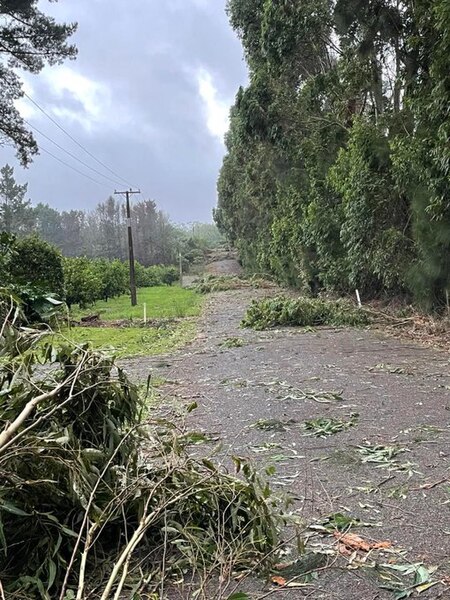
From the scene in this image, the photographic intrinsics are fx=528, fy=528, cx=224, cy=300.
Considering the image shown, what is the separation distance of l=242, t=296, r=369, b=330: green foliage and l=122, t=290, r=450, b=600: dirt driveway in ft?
10.1

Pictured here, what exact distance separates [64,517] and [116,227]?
66715 mm

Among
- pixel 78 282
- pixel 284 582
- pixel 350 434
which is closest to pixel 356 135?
pixel 350 434

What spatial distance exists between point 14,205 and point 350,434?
2359 inches

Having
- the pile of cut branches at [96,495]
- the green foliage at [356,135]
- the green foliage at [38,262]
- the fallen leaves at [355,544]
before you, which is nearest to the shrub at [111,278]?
the green foliage at [38,262]

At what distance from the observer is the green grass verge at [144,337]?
1061 centimetres

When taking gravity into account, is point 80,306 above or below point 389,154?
below

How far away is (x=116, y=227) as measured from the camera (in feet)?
219

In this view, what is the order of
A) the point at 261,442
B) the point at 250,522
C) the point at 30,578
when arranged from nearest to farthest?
the point at 30,578, the point at 250,522, the point at 261,442

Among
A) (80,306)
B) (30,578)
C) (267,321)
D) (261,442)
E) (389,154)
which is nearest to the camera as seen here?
(30,578)

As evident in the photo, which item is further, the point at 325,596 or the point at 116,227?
the point at 116,227

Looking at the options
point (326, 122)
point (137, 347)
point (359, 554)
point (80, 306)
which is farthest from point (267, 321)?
point (80, 306)

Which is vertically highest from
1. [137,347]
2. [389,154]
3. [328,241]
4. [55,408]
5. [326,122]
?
[326,122]

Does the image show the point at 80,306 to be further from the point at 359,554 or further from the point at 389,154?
the point at 359,554

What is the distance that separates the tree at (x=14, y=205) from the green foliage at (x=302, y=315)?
4393 centimetres
